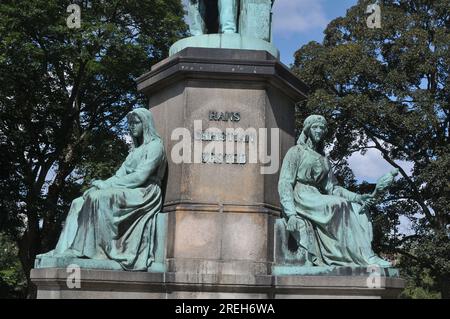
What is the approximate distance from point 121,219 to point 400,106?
1772cm

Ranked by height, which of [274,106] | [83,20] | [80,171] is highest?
[83,20]

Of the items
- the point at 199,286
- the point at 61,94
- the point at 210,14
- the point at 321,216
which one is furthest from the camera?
the point at 61,94

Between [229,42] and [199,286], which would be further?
[229,42]

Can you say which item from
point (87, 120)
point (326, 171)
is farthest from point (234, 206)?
point (87, 120)

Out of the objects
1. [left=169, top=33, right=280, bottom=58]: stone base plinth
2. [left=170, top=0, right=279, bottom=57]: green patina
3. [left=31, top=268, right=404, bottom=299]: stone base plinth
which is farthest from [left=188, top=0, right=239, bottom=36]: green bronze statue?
[left=31, top=268, right=404, bottom=299]: stone base plinth

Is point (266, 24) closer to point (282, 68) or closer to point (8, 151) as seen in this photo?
point (282, 68)

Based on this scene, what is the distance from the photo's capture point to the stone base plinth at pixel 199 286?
7000mm

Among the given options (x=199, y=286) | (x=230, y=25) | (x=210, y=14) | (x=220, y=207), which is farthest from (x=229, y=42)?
(x=199, y=286)

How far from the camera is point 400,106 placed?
23.5 m

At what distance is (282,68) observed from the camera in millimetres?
8203

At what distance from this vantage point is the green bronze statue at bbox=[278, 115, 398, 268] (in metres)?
7.51

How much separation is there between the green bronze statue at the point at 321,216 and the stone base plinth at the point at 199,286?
400 mm

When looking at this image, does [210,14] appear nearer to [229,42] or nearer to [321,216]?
[229,42]

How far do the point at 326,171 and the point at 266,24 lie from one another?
6.85 feet
